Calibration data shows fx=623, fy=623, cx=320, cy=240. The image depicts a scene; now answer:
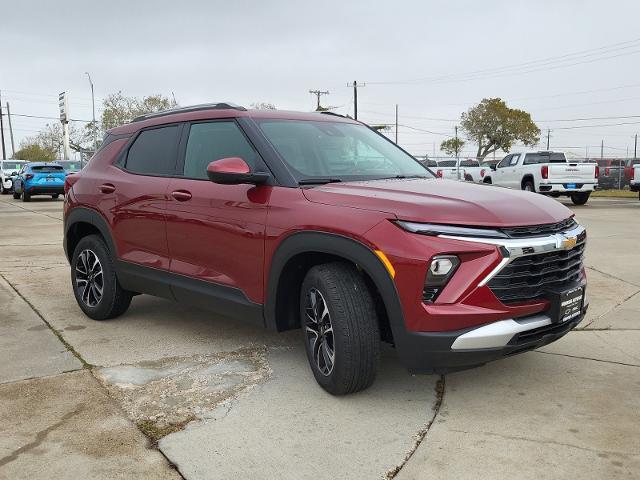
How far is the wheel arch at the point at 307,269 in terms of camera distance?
3.18 m

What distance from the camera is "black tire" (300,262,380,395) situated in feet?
10.9

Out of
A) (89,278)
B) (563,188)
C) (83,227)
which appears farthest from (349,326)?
(563,188)

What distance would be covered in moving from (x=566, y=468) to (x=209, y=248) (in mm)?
2494

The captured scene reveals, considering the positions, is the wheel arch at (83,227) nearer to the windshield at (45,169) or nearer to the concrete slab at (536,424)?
the concrete slab at (536,424)

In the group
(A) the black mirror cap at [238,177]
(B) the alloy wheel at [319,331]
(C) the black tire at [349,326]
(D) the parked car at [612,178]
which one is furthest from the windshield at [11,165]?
(C) the black tire at [349,326]

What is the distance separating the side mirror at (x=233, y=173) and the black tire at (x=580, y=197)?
59.6 feet

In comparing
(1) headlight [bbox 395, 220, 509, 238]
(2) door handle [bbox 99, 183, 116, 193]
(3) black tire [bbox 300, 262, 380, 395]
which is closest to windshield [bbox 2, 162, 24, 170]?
(2) door handle [bbox 99, 183, 116, 193]

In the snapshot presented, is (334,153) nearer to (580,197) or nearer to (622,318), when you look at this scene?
(622,318)

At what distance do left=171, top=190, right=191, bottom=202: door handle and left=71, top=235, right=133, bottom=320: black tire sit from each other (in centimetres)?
111

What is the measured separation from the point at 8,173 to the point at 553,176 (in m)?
26.2

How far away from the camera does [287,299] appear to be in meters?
3.85

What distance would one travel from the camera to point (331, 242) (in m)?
3.39

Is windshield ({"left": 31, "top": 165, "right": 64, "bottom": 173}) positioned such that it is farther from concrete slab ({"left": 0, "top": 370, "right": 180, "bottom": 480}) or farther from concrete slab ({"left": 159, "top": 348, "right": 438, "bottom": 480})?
concrete slab ({"left": 159, "top": 348, "right": 438, "bottom": 480})

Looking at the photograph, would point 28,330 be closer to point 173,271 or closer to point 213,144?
point 173,271
